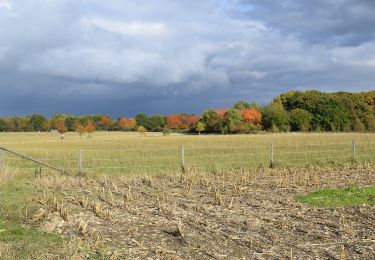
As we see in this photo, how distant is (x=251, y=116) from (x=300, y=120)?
→ 37.7 ft

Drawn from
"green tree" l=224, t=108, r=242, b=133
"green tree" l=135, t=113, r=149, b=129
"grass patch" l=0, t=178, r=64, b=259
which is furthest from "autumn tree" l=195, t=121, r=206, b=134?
"grass patch" l=0, t=178, r=64, b=259

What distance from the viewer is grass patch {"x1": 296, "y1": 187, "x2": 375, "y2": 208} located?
39.4 feet

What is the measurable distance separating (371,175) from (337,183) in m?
2.87

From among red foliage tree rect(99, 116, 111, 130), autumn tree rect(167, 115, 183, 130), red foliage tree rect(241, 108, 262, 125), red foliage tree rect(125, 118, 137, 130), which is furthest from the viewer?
autumn tree rect(167, 115, 183, 130)

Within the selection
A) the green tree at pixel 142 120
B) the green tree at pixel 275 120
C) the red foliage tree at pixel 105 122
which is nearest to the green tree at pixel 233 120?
the green tree at pixel 275 120

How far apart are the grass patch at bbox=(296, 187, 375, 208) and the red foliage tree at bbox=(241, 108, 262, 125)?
291 feet

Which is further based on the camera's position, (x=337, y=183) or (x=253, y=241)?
(x=337, y=183)

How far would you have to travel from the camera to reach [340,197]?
12734mm

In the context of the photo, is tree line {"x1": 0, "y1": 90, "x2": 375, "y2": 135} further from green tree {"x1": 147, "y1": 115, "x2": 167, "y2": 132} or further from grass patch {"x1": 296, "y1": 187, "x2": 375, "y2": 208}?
grass patch {"x1": 296, "y1": 187, "x2": 375, "y2": 208}

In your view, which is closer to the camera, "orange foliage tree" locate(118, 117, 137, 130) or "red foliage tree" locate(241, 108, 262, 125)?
"red foliage tree" locate(241, 108, 262, 125)

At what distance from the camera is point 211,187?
1497 cm

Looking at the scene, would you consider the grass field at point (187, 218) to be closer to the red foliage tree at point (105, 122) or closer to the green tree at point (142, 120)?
the green tree at point (142, 120)

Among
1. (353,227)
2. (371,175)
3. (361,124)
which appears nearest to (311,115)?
(361,124)

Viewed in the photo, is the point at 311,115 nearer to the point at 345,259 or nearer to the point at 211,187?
the point at 211,187
